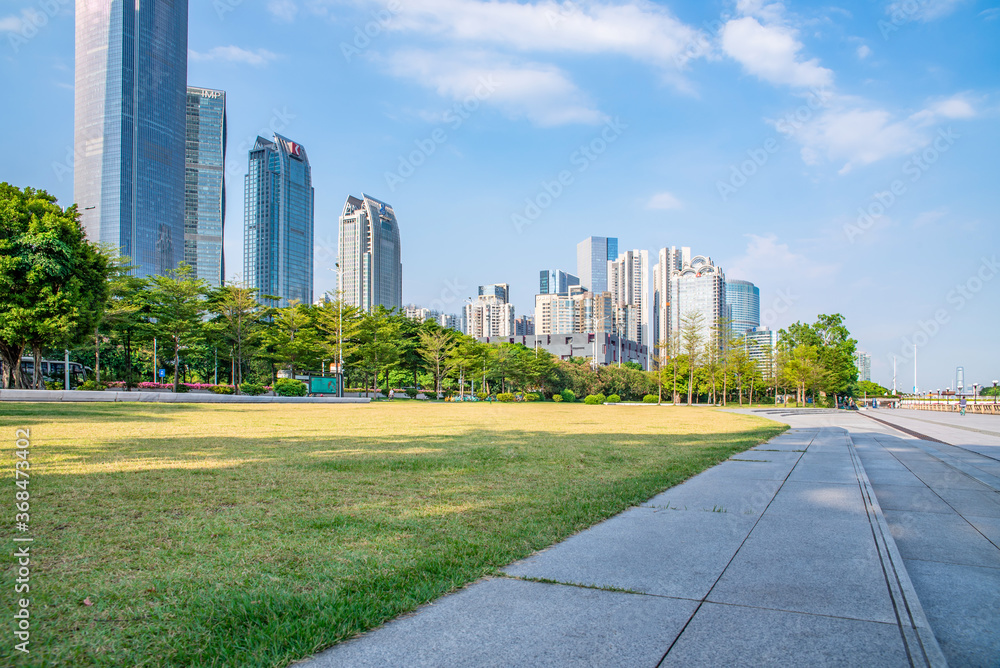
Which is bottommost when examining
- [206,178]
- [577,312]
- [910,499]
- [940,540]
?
[910,499]

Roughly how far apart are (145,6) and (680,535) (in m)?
186

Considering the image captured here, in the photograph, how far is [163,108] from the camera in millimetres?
143625

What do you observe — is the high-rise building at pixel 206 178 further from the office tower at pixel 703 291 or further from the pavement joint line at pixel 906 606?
the pavement joint line at pixel 906 606

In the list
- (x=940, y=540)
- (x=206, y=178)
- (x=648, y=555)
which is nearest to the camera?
(x=648, y=555)

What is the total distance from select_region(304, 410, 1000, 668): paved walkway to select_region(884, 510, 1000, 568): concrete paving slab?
2 cm

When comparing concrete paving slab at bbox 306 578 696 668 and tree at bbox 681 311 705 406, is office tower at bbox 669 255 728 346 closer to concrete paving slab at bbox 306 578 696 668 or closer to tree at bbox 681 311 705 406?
tree at bbox 681 311 705 406

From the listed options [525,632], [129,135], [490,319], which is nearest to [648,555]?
[525,632]

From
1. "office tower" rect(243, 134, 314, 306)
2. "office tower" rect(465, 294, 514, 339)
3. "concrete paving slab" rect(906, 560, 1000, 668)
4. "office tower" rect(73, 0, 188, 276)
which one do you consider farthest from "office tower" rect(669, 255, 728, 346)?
"office tower" rect(243, 134, 314, 306)

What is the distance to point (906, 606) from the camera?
118 inches

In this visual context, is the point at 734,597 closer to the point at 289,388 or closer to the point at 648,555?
the point at 648,555

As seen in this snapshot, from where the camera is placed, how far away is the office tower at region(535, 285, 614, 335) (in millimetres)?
181475

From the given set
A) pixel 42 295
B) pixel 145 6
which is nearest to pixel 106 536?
pixel 42 295

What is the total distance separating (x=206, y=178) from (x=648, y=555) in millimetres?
208634

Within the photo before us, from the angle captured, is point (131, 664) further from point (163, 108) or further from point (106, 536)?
point (163, 108)
